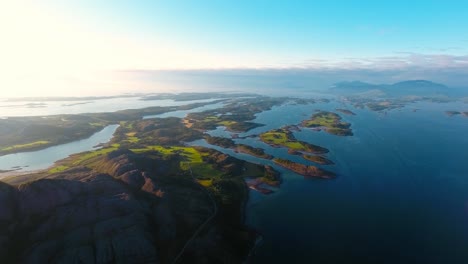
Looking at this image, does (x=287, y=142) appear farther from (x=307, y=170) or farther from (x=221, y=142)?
(x=307, y=170)

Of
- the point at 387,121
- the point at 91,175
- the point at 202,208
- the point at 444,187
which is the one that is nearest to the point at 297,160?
the point at 444,187

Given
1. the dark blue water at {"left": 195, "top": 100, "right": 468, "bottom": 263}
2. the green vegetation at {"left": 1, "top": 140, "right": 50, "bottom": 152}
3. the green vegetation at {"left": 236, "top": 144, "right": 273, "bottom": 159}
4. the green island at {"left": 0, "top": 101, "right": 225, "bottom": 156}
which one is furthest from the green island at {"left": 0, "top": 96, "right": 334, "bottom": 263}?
the green island at {"left": 0, "top": 101, "right": 225, "bottom": 156}

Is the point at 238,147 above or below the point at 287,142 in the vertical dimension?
above

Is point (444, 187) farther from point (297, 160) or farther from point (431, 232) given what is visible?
point (297, 160)

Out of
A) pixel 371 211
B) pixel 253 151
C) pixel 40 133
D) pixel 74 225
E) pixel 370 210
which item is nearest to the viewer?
pixel 74 225

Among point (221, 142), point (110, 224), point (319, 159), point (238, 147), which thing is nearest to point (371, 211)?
point (319, 159)
